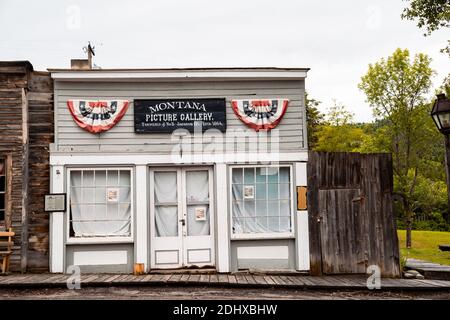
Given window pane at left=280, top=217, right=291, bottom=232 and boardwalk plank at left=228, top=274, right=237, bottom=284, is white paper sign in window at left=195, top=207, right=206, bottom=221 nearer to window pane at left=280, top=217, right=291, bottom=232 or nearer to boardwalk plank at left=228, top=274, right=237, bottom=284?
boardwalk plank at left=228, top=274, right=237, bottom=284

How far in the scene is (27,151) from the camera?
34.3 feet

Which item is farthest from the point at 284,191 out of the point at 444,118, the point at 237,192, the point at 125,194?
the point at 444,118

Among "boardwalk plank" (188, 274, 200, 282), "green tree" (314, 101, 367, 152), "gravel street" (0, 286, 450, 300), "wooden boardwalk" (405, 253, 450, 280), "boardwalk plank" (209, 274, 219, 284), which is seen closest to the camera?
"gravel street" (0, 286, 450, 300)

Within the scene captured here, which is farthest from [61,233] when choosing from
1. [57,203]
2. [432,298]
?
[432,298]

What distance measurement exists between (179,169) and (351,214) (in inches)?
152

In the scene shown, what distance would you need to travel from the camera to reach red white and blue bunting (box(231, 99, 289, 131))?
35.4 feet

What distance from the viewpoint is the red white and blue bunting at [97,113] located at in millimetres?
10578

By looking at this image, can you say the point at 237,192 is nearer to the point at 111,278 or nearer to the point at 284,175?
the point at 284,175

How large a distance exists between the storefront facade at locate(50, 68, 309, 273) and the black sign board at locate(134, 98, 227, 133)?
0.9 inches

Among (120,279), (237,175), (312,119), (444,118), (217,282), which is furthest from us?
(312,119)

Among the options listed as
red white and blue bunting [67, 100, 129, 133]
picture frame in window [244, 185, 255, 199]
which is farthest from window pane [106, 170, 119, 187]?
picture frame in window [244, 185, 255, 199]

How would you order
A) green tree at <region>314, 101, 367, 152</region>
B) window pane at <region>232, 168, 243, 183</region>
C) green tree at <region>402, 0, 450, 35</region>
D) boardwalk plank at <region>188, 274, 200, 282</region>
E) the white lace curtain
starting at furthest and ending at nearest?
green tree at <region>314, 101, 367, 152</region> < green tree at <region>402, 0, 450, 35</region> < window pane at <region>232, 168, 243, 183</region> < the white lace curtain < boardwalk plank at <region>188, 274, 200, 282</region>

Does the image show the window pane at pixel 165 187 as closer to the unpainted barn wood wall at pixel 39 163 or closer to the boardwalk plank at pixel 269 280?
the unpainted barn wood wall at pixel 39 163
